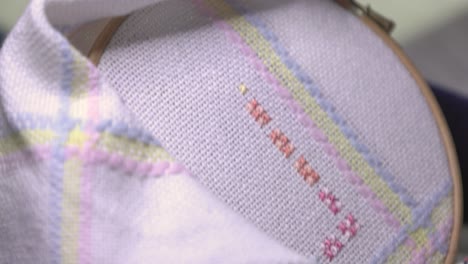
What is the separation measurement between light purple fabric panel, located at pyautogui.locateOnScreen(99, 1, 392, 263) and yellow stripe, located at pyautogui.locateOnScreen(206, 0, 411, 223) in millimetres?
16

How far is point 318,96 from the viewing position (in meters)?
0.55

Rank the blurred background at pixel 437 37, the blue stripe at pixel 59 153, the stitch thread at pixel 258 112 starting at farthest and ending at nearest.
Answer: the blurred background at pixel 437 37 → the stitch thread at pixel 258 112 → the blue stripe at pixel 59 153

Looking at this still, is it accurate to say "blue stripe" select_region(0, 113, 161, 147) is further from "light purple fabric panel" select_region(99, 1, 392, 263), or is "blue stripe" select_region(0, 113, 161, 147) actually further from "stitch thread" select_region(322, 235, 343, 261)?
"stitch thread" select_region(322, 235, 343, 261)

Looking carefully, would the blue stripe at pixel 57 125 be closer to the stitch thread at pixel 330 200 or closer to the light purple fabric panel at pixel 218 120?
the light purple fabric panel at pixel 218 120

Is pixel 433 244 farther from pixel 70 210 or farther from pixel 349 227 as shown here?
pixel 70 210

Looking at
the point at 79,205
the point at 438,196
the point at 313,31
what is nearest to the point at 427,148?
the point at 438,196

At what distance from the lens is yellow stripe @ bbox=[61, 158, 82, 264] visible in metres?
0.41

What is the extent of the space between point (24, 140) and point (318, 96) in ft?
0.82

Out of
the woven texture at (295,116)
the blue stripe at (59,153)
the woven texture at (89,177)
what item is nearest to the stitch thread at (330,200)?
the woven texture at (295,116)

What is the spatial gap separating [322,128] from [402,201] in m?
0.10

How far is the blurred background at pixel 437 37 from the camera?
0.81 m

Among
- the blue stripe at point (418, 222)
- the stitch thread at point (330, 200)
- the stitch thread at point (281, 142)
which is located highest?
the stitch thread at point (281, 142)

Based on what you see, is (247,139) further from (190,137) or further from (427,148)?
(427,148)

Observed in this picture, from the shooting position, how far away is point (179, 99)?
0.49 meters
